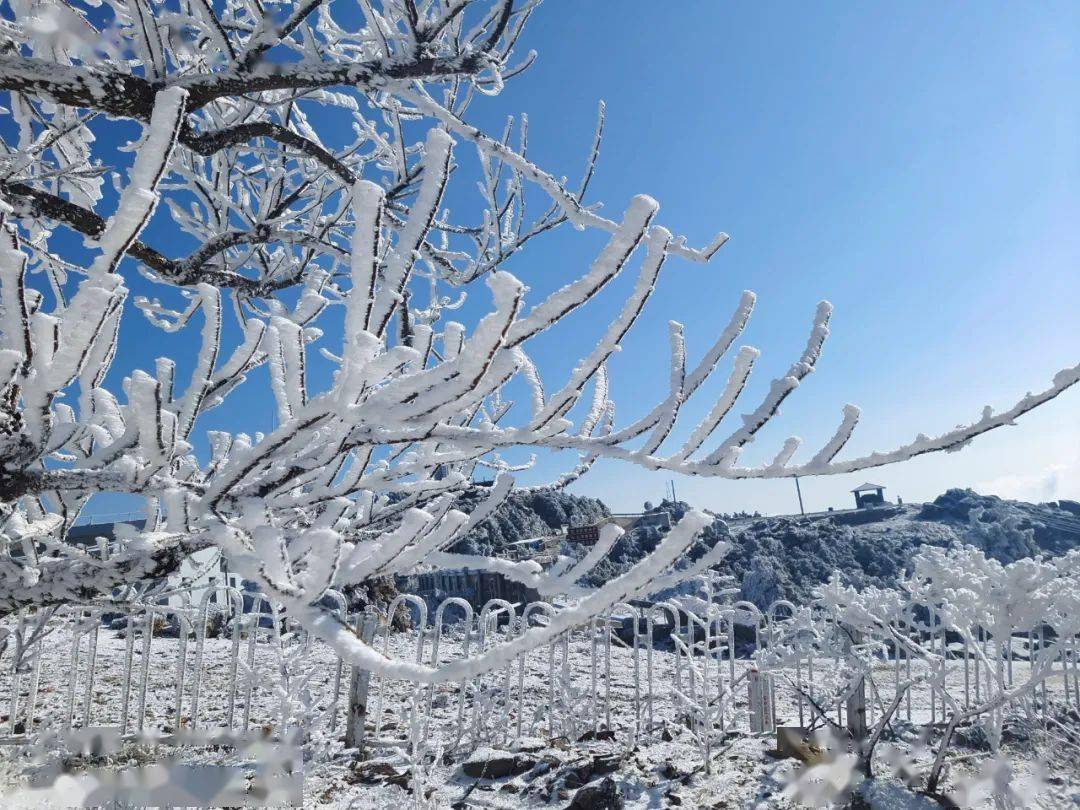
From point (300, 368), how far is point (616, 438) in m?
0.71

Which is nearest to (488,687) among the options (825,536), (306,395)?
(306,395)

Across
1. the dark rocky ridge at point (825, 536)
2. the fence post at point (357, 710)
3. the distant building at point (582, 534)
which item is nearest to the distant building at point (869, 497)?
the dark rocky ridge at point (825, 536)

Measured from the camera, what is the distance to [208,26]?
164 cm

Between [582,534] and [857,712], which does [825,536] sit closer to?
[582,534]

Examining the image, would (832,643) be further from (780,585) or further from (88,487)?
(780,585)

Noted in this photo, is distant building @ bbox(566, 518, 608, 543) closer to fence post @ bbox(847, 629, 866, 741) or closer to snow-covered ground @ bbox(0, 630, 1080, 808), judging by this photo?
snow-covered ground @ bbox(0, 630, 1080, 808)

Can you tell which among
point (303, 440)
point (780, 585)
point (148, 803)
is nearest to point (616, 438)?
point (303, 440)

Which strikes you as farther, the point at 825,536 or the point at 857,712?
the point at 825,536

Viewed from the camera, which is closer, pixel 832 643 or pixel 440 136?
pixel 440 136

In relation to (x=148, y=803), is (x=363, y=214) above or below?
above

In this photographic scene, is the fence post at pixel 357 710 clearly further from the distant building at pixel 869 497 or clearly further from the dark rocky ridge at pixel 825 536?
the distant building at pixel 869 497

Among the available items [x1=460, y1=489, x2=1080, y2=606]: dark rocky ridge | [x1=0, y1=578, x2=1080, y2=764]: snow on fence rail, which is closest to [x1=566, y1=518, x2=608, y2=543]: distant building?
[x1=460, y1=489, x2=1080, y2=606]: dark rocky ridge

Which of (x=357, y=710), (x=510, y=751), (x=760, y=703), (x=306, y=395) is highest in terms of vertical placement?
(x=306, y=395)

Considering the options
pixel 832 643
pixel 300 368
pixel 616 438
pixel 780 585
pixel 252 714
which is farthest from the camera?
pixel 780 585
